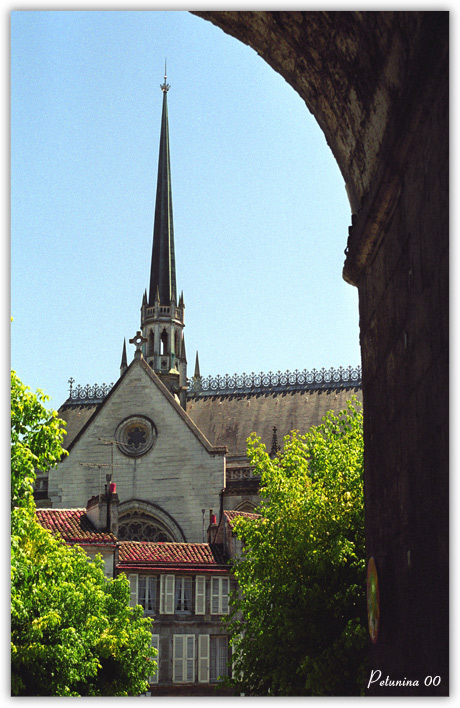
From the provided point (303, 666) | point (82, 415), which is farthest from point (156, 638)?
point (82, 415)

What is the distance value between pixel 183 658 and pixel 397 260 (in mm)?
26045

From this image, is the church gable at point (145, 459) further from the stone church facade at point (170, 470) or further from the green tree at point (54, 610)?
the green tree at point (54, 610)

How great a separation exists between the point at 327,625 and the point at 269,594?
168 cm

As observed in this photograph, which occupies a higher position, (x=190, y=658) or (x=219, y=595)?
(x=219, y=595)

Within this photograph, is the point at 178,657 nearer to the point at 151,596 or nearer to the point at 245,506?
the point at 151,596

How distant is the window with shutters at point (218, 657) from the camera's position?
106ft

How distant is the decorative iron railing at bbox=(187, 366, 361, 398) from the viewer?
5088 cm

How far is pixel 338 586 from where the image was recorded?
55.0 ft

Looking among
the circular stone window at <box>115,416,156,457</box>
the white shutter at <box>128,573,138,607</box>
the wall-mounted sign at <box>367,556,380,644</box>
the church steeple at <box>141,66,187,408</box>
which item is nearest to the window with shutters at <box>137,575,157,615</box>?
the white shutter at <box>128,573,138,607</box>

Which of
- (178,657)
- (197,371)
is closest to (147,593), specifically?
(178,657)

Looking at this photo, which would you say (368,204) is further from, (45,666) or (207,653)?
(207,653)

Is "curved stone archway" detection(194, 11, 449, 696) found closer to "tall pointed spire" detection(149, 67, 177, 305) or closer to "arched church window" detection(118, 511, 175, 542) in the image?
"arched church window" detection(118, 511, 175, 542)

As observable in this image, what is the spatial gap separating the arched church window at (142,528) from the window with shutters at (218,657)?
881 centimetres

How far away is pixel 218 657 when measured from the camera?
108 feet
